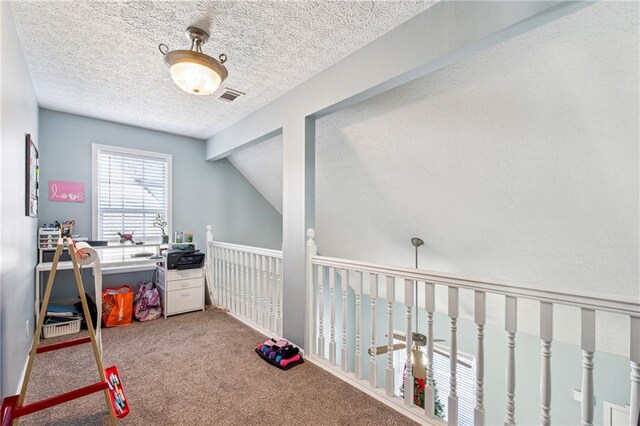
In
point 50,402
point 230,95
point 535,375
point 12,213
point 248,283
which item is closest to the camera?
point 50,402

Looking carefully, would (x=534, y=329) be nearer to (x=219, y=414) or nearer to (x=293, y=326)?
(x=293, y=326)

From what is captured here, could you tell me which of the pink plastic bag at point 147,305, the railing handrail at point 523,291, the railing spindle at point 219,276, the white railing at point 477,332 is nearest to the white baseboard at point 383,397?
the white railing at point 477,332

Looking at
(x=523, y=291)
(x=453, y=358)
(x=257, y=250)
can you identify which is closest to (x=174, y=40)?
(x=257, y=250)

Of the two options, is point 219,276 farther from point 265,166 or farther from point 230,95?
point 230,95

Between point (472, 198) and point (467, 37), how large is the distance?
1414mm

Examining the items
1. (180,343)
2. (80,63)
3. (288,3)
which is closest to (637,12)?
(288,3)

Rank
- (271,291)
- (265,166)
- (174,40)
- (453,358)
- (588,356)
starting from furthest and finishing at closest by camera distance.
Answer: (265,166) < (271,291) < (174,40) < (453,358) < (588,356)

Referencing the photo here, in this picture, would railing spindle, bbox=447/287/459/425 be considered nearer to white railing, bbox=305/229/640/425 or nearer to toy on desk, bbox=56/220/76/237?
white railing, bbox=305/229/640/425

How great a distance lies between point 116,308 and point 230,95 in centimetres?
284

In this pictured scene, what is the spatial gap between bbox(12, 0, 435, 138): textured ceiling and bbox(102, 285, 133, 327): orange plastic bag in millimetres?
2247

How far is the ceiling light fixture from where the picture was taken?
74.6 inches

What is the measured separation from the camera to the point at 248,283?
3502 mm

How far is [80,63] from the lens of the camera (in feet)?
7.92

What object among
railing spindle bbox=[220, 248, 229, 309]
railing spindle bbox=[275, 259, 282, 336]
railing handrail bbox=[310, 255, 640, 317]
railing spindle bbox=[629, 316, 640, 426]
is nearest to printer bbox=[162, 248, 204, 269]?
railing spindle bbox=[220, 248, 229, 309]
